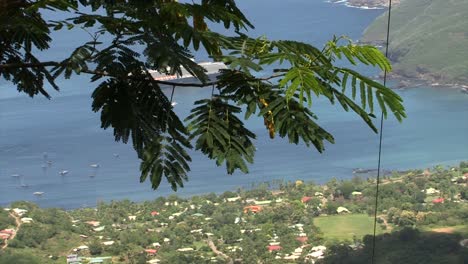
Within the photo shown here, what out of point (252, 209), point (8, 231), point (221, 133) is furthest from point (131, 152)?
point (221, 133)

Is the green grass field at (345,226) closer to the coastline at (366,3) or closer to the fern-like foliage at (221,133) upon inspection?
the coastline at (366,3)

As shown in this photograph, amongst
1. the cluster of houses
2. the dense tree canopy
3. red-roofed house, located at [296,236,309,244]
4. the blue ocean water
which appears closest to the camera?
the dense tree canopy

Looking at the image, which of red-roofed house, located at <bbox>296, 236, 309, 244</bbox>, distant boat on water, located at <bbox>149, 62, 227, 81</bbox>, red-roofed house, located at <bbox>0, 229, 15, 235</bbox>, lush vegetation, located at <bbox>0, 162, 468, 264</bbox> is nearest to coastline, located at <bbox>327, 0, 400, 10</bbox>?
lush vegetation, located at <bbox>0, 162, 468, 264</bbox>

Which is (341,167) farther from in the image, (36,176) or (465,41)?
(36,176)

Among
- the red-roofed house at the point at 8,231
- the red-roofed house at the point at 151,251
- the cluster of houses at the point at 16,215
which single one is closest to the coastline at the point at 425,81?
the red-roofed house at the point at 151,251

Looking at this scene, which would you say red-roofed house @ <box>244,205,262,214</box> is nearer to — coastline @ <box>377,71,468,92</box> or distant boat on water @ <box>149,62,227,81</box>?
coastline @ <box>377,71,468,92</box>
